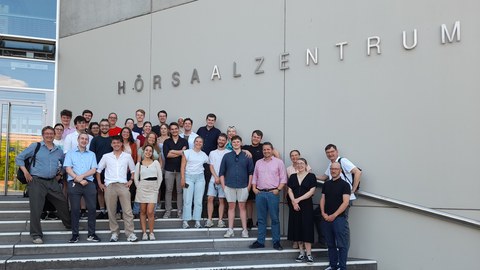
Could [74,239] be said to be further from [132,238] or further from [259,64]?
[259,64]

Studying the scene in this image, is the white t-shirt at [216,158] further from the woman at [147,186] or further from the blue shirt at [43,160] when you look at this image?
the blue shirt at [43,160]

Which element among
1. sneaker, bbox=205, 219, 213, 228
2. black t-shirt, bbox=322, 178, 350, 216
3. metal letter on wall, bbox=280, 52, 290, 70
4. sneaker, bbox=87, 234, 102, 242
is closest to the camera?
black t-shirt, bbox=322, 178, 350, 216

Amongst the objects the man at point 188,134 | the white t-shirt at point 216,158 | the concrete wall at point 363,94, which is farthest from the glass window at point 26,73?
the white t-shirt at point 216,158

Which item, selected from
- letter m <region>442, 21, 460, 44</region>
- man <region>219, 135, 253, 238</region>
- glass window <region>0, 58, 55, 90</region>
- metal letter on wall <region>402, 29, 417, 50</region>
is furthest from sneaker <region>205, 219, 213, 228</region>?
glass window <region>0, 58, 55, 90</region>

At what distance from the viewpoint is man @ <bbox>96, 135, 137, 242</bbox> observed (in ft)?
21.9

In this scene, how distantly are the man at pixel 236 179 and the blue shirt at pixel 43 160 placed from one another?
2.55 m

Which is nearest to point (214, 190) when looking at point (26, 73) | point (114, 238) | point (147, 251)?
point (147, 251)

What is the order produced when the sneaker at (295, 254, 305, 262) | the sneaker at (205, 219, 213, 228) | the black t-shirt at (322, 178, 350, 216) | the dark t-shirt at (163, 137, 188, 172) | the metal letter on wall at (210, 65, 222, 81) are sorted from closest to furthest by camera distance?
the black t-shirt at (322, 178, 350, 216) → the sneaker at (295, 254, 305, 262) → the sneaker at (205, 219, 213, 228) → the dark t-shirt at (163, 137, 188, 172) → the metal letter on wall at (210, 65, 222, 81)

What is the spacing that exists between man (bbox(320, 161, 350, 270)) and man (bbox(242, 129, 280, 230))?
147cm

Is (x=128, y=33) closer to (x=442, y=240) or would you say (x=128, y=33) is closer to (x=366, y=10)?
(x=366, y=10)

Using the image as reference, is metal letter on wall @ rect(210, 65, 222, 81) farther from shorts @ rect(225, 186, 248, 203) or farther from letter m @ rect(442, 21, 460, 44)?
letter m @ rect(442, 21, 460, 44)

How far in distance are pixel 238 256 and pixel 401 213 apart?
2.52 meters

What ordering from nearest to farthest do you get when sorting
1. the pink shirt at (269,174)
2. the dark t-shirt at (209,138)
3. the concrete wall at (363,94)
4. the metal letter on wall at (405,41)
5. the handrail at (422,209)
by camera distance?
the handrail at (422,209)
the concrete wall at (363,94)
the metal letter on wall at (405,41)
the pink shirt at (269,174)
the dark t-shirt at (209,138)

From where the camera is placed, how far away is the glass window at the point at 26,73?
11.1 meters
